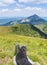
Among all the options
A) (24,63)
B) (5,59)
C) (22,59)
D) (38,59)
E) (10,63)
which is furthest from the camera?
(38,59)

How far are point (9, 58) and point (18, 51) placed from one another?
4.62 metres

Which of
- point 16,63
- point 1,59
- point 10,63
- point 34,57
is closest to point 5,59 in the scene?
point 1,59

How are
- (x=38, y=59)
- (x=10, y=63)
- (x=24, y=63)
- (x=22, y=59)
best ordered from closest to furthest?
(x=24, y=63) < (x=22, y=59) < (x=10, y=63) < (x=38, y=59)

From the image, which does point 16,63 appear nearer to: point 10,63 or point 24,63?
point 24,63

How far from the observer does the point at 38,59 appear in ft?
47.1

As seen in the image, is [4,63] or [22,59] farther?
[4,63]

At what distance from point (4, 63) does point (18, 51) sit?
3.37m

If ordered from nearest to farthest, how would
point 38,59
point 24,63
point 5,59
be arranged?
point 24,63 < point 5,59 < point 38,59

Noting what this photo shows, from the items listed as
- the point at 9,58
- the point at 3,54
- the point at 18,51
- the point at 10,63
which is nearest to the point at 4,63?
the point at 10,63

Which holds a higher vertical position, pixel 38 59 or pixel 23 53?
Answer: pixel 23 53

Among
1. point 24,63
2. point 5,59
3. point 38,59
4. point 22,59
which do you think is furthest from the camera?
point 38,59

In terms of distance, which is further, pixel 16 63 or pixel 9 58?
Result: pixel 9 58

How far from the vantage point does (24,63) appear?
827 centimetres

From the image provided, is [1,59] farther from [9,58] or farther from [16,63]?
[16,63]
